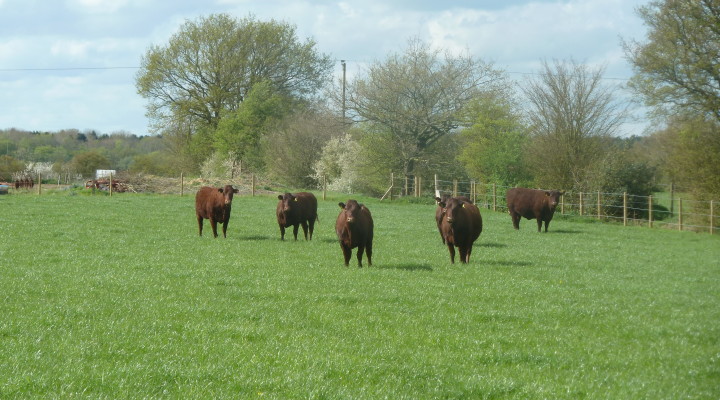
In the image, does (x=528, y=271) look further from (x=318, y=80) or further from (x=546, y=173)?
(x=318, y=80)

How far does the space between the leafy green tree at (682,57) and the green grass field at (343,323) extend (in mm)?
15395

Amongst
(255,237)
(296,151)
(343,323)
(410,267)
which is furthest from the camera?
(296,151)

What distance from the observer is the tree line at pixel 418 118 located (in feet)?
107

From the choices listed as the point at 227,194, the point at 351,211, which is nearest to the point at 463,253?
the point at 351,211

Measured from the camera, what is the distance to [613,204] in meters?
36.5

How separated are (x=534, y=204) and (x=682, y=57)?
10470 millimetres

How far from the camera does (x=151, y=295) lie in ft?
36.2

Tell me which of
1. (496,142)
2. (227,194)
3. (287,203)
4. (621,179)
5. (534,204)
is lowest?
(534,204)

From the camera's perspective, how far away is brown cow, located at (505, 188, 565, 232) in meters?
27.3

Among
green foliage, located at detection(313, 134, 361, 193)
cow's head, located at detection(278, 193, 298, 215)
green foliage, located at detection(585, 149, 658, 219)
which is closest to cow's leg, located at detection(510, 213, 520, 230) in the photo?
green foliage, located at detection(585, 149, 658, 219)

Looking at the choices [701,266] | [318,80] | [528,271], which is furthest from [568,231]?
[318,80]

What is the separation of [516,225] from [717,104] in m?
11.7

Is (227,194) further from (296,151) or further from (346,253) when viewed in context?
(296,151)

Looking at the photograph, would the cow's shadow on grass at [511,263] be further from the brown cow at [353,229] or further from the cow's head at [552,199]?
the cow's head at [552,199]
